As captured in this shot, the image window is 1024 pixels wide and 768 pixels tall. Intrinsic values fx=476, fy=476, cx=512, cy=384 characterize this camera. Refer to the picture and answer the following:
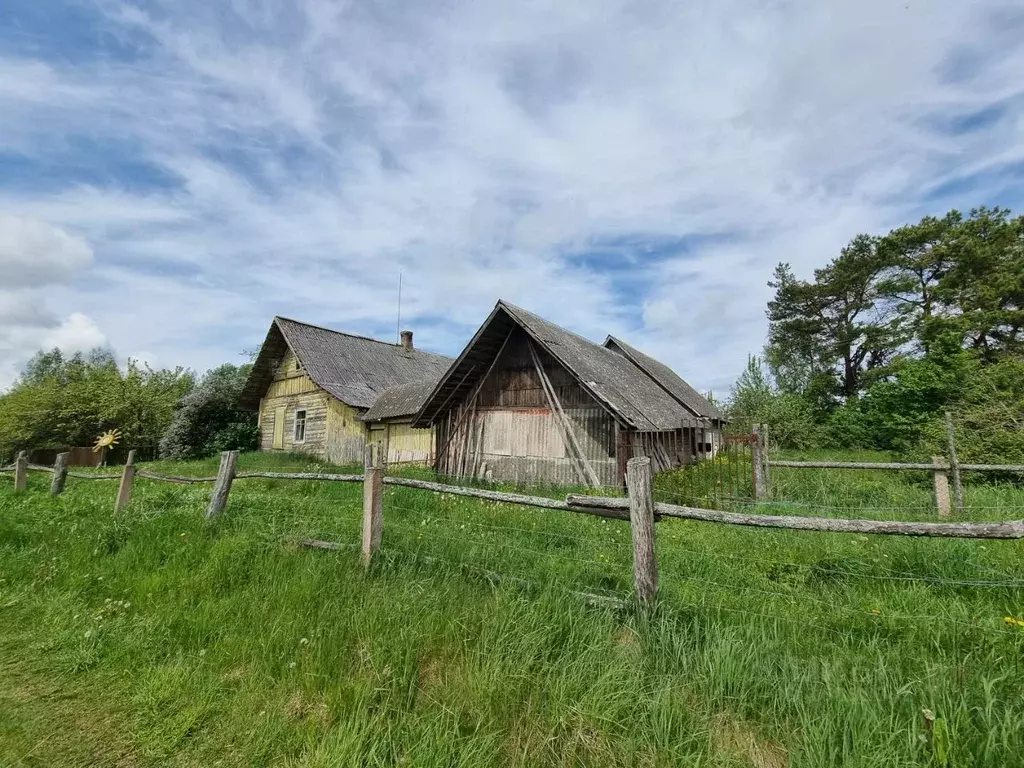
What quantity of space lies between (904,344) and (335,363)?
32473 millimetres

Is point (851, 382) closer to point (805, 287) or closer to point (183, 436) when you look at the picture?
point (805, 287)

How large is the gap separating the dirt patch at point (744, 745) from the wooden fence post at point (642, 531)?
925 millimetres

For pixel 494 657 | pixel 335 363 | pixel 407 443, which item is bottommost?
pixel 494 657

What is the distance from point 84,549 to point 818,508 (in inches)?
422

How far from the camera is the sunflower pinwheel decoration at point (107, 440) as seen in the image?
24859mm

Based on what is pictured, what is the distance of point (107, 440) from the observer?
81.8ft

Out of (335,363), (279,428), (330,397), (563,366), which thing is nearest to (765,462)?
(563,366)

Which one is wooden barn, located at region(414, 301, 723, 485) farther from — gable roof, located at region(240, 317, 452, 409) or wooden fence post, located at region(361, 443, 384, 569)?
wooden fence post, located at region(361, 443, 384, 569)

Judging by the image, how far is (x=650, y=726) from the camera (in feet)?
8.29

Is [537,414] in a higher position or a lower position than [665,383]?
lower

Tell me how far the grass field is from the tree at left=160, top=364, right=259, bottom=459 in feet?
69.0

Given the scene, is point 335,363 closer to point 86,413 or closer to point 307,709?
point 86,413

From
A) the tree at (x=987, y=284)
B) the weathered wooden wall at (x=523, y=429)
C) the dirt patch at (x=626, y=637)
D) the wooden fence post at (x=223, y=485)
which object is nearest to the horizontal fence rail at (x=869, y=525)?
the dirt patch at (x=626, y=637)

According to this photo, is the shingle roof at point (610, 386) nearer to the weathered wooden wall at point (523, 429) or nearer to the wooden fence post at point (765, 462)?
the weathered wooden wall at point (523, 429)
